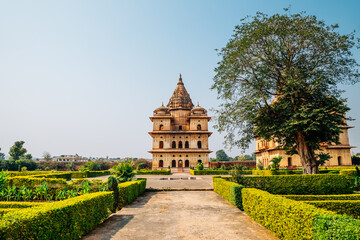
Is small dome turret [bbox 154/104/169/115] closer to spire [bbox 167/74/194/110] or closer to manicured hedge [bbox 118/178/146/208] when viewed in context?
spire [bbox 167/74/194/110]

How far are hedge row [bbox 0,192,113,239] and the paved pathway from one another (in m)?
0.42

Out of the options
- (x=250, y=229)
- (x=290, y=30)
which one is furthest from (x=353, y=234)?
(x=290, y=30)

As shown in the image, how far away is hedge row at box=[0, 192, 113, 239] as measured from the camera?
4008 millimetres

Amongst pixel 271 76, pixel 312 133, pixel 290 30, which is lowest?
pixel 312 133

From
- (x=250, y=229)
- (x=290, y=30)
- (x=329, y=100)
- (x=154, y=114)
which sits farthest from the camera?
(x=154, y=114)

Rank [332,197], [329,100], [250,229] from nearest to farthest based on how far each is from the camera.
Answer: [250,229], [332,197], [329,100]

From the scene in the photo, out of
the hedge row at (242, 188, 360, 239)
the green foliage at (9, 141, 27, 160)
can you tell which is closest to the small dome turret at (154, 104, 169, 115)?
the hedge row at (242, 188, 360, 239)

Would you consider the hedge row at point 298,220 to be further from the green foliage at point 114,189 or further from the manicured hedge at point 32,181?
the manicured hedge at point 32,181

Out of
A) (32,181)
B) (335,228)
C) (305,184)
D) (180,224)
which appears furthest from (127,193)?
(305,184)

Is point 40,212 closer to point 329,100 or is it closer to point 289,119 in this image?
point 289,119

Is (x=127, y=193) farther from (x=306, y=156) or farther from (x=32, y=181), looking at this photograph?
(x=306, y=156)

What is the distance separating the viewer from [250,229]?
6.39 metres

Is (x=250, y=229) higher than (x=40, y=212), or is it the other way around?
(x=40, y=212)

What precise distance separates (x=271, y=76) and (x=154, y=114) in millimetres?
28418
